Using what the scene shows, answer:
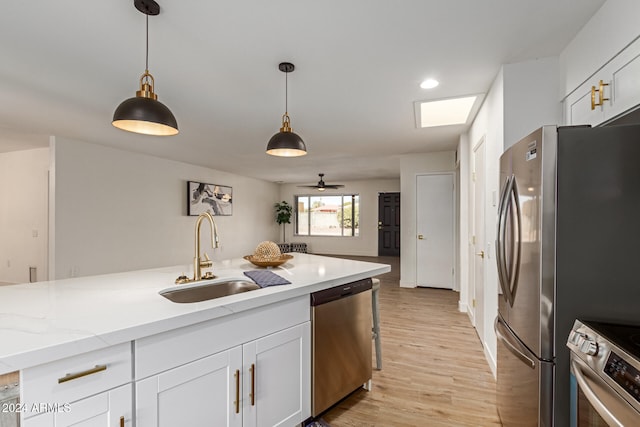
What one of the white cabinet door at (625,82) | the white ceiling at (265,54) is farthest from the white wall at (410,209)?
the white cabinet door at (625,82)

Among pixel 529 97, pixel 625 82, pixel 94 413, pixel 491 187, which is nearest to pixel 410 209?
pixel 491 187

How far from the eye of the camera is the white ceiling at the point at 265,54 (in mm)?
1684

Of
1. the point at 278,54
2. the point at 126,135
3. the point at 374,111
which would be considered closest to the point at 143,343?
the point at 278,54

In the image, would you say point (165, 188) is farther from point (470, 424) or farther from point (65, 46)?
point (470, 424)

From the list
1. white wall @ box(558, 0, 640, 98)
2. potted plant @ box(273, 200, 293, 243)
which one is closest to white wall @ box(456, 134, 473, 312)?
white wall @ box(558, 0, 640, 98)

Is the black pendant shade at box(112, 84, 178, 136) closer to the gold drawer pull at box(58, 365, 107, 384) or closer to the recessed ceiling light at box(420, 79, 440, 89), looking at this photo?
the gold drawer pull at box(58, 365, 107, 384)

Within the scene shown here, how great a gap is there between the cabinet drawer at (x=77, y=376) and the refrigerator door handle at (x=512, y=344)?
1.65m

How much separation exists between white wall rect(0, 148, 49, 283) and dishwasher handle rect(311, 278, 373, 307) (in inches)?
209

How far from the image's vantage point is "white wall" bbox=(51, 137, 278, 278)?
4.41 metres

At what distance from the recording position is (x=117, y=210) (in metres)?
5.13

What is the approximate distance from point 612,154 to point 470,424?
1.73m

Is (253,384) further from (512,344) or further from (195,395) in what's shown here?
(512,344)

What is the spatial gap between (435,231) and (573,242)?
4.36 m

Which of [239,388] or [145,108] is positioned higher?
[145,108]
